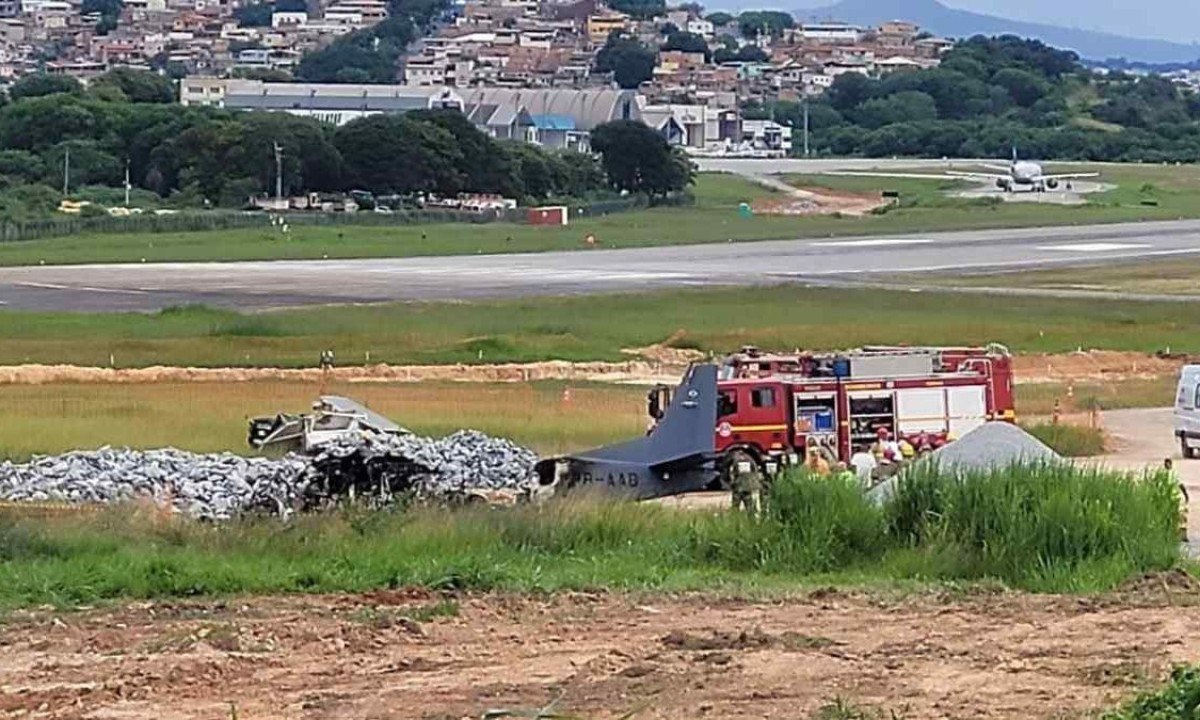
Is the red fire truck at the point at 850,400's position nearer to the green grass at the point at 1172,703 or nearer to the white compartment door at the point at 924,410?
the white compartment door at the point at 924,410

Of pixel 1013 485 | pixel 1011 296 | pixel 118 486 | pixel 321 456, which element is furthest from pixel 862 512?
pixel 1011 296

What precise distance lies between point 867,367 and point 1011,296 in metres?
42.0

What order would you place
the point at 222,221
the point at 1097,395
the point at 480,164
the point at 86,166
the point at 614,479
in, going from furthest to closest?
1. the point at 86,166
2. the point at 480,164
3. the point at 222,221
4. the point at 1097,395
5. the point at 614,479

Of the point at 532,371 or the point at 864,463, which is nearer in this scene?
the point at 864,463

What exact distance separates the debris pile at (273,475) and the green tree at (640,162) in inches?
4590

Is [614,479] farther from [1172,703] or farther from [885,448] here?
[1172,703]

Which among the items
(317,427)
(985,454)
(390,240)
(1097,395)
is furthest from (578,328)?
(390,240)

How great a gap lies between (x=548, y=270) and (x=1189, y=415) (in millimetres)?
50618

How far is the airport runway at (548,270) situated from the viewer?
73312 millimetres

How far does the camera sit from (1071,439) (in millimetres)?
38531

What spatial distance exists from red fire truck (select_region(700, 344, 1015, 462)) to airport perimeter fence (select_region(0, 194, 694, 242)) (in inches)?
3256

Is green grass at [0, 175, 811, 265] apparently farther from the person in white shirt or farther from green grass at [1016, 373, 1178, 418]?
the person in white shirt

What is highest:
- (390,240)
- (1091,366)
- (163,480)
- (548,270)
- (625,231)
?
(163,480)

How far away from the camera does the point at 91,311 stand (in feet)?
217
